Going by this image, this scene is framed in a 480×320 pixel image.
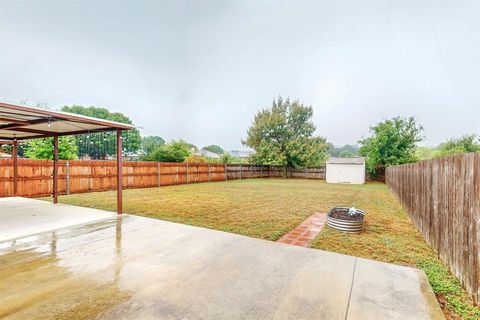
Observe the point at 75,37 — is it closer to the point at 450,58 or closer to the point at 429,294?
the point at 429,294

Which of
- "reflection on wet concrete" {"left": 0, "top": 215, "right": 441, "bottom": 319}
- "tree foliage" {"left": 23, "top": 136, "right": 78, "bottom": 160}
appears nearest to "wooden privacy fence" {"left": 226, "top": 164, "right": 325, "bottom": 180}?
"tree foliage" {"left": 23, "top": 136, "right": 78, "bottom": 160}

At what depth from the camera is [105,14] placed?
11.3 metres

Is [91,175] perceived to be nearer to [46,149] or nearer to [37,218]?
[46,149]

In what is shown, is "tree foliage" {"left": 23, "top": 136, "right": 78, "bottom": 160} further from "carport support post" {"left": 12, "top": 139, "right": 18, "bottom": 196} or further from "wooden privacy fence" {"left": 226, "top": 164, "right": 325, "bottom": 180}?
"wooden privacy fence" {"left": 226, "top": 164, "right": 325, "bottom": 180}

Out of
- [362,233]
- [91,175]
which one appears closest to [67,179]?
[91,175]

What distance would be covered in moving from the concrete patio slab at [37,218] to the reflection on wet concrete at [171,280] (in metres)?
0.72

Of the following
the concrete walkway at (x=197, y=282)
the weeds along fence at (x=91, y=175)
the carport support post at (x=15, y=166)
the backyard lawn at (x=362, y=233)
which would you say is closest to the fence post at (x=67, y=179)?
the weeds along fence at (x=91, y=175)


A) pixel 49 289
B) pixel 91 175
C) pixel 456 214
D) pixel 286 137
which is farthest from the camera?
pixel 286 137

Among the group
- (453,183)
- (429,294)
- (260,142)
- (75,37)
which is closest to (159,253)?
(429,294)

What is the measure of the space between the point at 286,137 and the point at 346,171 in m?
7.04

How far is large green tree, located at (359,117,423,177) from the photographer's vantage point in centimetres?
1870

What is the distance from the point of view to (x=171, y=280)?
7.54 ft

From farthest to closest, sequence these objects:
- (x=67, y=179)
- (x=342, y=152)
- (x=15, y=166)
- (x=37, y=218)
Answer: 1. (x=342, y=152)
2. (x=67, y=179)
3. (x=15, y=166)
4. (x=37, y=218)

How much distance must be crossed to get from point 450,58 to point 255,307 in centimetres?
1628
